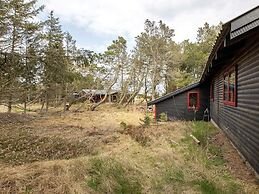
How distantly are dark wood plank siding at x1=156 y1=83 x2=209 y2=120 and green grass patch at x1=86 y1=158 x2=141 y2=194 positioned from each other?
46.0ft

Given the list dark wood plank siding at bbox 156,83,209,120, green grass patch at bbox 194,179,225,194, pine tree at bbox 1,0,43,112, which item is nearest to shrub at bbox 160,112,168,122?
dark wood plank siding at bbox 156,83,209,120

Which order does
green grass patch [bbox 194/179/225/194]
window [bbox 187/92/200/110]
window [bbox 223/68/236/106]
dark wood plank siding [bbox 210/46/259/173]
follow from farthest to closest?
window [bbox 187/92/200/110] → window [bbox 223/68/236/106] → dark wood plank siding [bbox 210/46/259/173] → green grass patch [bbox 194/179/225/194]

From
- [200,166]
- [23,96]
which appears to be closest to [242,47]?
[200,166]

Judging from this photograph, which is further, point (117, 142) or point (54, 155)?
point (117, 142)

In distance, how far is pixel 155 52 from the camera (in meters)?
37.4

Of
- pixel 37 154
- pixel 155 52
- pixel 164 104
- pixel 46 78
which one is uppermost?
pixel 155 52

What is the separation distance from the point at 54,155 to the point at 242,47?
5676 mm

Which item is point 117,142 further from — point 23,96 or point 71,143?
point 23,96

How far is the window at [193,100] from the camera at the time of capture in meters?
19.2

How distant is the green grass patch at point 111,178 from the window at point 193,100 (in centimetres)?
1392

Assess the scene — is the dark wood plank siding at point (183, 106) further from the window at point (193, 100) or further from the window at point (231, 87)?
the window at point (231, 87)

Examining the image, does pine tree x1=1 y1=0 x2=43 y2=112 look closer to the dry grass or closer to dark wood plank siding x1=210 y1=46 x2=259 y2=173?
the dry grass

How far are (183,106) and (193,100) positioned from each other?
792 mm

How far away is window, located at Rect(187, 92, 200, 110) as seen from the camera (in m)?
19.2
